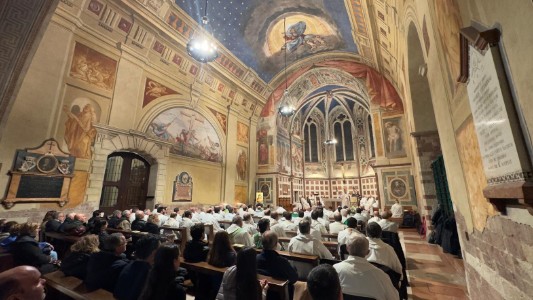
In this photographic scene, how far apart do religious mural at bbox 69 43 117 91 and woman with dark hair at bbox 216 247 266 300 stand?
793 cm

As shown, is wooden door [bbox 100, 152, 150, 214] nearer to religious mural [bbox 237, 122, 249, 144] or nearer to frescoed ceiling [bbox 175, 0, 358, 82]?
religious mural [bbox 237, 122, 249, 144]

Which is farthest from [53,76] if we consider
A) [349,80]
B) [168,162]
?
[349,80]

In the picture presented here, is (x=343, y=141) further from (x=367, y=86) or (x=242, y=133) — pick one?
(x=242, y=133)

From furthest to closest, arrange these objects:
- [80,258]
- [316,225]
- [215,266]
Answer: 1. [316,225]
2. [215,266]
3. [80,258]

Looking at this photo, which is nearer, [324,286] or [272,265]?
[324,286]

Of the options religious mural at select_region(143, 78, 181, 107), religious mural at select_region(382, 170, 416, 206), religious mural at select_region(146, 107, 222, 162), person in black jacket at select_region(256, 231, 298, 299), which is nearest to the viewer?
person in black jacket at select_region(256, 231, 298, 299)

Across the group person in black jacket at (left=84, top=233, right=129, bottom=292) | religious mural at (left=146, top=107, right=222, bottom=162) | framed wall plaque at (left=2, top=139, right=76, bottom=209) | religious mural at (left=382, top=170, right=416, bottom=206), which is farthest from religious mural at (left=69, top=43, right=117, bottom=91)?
religious mural at (left=382, top=170, right=416, bottom=206)

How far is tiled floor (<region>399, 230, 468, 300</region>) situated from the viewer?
10.2 ft

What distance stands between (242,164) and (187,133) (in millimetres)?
4121

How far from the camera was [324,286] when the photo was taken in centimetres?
115

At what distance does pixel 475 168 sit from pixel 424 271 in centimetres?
272

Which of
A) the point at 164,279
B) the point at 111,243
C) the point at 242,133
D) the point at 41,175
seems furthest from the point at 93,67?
the point at 164,279

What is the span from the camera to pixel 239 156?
1305 centimetres

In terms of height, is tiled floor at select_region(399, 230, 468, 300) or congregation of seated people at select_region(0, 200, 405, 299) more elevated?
congregation of seated people at select_region(0, 200, 405, 299)
